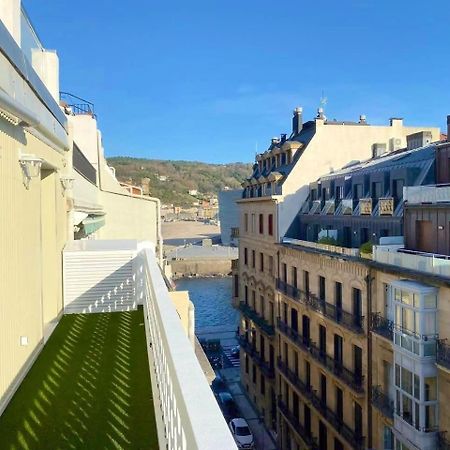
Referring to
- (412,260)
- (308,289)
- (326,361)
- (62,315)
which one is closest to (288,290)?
(308,289)

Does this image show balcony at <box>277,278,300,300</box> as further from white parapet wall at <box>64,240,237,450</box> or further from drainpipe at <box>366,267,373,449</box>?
white parapet wall at <box>64,240,237,450</box>

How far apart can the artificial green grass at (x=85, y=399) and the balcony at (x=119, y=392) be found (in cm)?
1

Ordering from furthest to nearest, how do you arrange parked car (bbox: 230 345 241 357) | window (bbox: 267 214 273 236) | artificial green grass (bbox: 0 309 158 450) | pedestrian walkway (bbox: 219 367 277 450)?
parked car (bbox: 230 345 241 357) → window (bbox: 267 214 273 236) → pedestrian walkway (bbox: 219 367 277 450) → artificial green grass (bbox: 0 309 158 450)

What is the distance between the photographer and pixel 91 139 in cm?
2548

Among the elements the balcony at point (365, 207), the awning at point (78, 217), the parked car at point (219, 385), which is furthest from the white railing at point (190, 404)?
the parked car at point (219, 385)

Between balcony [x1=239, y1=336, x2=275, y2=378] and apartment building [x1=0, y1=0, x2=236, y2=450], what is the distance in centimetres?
1865

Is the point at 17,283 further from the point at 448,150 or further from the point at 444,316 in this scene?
the point at 448,150

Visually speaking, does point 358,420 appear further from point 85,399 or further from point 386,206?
point 85,399

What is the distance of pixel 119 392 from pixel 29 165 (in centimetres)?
400

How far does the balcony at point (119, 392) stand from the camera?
262 centimetres

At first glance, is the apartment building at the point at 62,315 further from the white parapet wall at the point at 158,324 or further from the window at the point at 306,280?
the window at the point at 306,280

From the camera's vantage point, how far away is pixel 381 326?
16.7 metres

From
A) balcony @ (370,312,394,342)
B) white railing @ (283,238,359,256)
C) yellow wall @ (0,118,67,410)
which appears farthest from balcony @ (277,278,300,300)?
yellow wall @ (0,118,67,410)

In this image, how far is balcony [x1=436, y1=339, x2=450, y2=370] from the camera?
13.3 m
